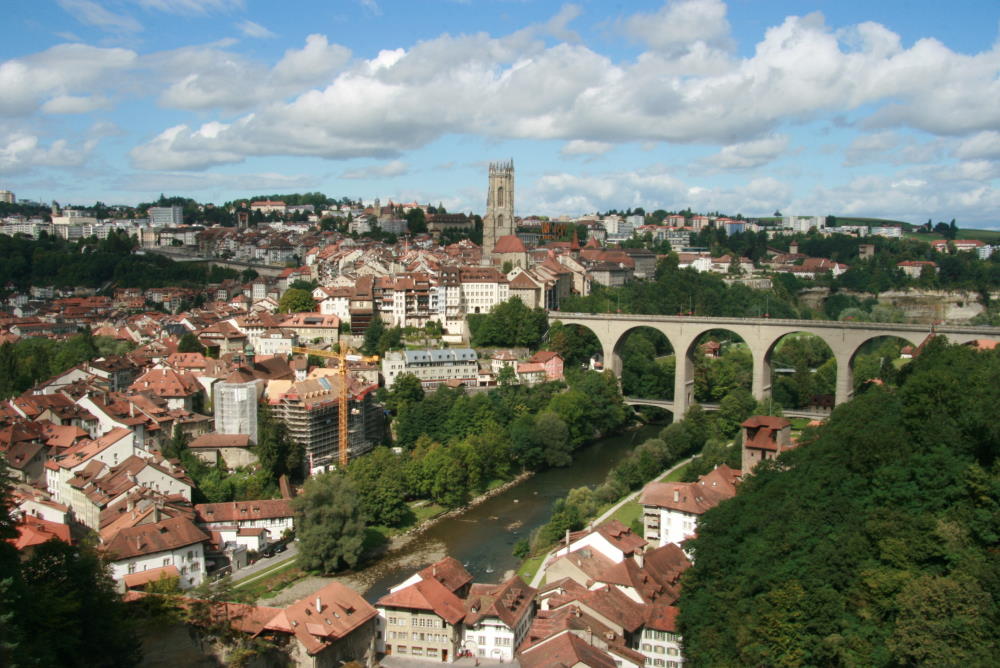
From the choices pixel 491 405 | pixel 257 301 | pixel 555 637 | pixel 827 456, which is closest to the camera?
pixel 555 637

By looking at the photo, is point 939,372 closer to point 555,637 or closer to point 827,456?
point 827,456

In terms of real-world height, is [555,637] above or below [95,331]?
below

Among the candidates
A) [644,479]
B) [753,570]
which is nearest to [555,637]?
[753,570]

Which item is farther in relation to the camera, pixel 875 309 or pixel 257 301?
pixel 875 309

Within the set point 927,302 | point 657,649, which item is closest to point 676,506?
point 657,649

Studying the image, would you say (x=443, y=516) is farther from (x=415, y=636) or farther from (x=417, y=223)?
(x=417, y=223)

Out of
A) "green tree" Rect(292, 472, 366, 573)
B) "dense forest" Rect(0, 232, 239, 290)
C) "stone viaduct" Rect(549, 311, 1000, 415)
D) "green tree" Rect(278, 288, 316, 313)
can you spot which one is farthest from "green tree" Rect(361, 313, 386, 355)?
"dense forest" Rect(0, 232, 239, 290)
